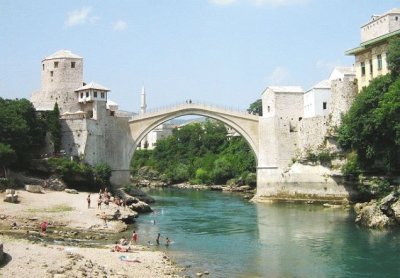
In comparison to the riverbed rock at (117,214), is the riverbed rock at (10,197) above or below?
above

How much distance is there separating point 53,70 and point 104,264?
3040 centimetres

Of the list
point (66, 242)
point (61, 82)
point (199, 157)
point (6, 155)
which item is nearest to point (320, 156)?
point (61, 82)

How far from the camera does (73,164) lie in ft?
139

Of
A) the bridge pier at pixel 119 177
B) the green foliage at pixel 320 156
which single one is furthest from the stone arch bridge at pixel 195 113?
the green foliage at pixel 320 156

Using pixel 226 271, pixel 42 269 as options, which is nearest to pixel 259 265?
pixel 226 271

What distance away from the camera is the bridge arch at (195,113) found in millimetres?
49969

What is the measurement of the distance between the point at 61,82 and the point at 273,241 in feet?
86.0

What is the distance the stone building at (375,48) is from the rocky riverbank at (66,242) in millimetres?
22397

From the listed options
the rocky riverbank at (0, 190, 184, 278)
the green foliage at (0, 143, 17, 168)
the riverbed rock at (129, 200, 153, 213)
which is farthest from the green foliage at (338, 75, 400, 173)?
the green foliage at (0, 143, 17, 168)

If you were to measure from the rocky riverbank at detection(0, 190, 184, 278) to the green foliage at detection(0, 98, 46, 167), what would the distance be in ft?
12.8

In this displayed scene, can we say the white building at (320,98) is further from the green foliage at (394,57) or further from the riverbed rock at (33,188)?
the riverbed rock at (33,188)

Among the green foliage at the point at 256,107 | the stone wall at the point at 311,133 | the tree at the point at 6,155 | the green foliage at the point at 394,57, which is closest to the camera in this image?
the tree at the point at 6,155

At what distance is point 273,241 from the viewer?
29.7 m

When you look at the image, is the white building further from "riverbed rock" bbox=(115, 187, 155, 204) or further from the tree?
the tree
